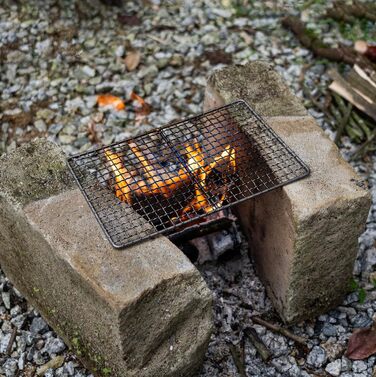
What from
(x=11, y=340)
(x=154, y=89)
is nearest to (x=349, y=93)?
(x=154, y=89)

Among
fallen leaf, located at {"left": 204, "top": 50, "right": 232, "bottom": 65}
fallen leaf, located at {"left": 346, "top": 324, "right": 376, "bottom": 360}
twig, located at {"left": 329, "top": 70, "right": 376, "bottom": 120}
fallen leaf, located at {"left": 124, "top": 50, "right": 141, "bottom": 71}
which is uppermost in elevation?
twig, located at {"left": 329, "top": 70, "right": 376, "bottom": 120}

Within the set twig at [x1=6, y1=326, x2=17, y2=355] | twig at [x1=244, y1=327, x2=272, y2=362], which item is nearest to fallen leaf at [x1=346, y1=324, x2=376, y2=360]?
twig at [x1=244, y1=327, x2=272, y2=362]

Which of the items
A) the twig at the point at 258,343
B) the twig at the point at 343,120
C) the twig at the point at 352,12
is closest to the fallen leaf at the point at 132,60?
the twig at the point at 343,120

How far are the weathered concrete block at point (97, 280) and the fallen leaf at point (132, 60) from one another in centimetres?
249

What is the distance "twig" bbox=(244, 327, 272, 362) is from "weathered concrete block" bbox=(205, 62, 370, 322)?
Answer: 8.7 inches

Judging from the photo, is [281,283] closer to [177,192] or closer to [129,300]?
[177,192]

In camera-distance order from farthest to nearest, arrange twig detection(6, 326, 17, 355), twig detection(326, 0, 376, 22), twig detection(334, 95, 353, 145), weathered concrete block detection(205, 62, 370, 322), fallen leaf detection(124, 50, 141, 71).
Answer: twig detection(326, 0, 376, 22), fallen leaf detection(124, 50, 141, 71), twig detection(334, 95, 353, 145), twig detection(6, 326, 17, 355), weathered concrete block detection(205, 62, 370, 322)

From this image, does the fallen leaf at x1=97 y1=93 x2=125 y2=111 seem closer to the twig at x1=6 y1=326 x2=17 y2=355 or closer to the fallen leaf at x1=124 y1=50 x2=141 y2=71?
the fallen leaf at x1=124 y1=50 x2=141 y2=71

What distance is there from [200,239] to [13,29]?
138 inches

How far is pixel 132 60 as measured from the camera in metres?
6.01

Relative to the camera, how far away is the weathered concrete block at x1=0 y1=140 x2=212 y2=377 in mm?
2949

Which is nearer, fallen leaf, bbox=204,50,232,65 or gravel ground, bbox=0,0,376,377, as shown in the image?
gravel ground, bbox=0,0,376,377

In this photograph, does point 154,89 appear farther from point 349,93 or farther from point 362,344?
point 362,344

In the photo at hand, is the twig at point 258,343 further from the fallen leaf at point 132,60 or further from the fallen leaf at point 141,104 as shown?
the fallen leaf at point 132,60
